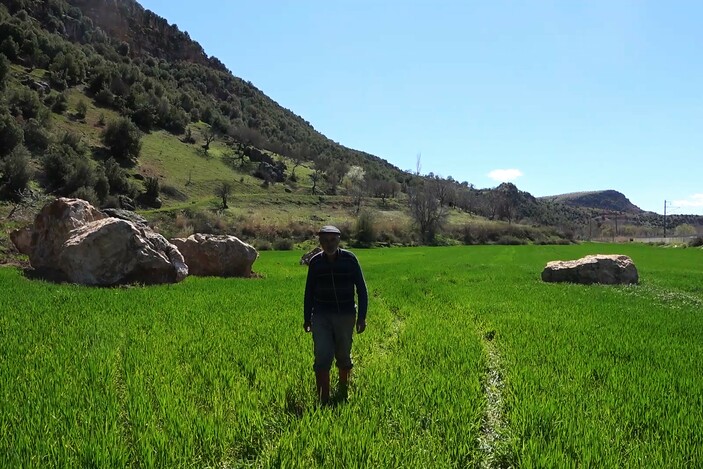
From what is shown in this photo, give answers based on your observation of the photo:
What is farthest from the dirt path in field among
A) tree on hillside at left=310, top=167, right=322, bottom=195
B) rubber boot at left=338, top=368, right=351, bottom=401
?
tree on hillside at left=310, top=167, right=322, bottom=195

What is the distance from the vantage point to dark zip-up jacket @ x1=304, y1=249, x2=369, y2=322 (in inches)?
246

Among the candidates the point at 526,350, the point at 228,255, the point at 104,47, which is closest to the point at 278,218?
the point at 228,255

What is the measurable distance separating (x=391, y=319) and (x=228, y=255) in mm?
12255

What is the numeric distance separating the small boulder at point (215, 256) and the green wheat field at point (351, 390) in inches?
377

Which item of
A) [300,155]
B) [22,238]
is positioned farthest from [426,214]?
[22,238]

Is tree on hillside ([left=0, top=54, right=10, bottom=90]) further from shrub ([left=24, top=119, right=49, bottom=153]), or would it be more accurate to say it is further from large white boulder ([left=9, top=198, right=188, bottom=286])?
large white boulder ([left=9, top=198, right=188, bottom=286])

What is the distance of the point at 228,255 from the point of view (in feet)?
73.8

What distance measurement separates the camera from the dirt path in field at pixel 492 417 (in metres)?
4.78

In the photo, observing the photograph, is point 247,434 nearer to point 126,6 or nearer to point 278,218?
point 278,218

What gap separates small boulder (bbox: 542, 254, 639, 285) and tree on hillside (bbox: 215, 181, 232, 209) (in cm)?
4888

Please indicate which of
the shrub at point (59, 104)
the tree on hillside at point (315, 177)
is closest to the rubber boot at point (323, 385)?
the shrub at point (59, 104)

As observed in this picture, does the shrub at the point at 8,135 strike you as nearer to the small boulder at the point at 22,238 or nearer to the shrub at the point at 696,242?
the small boulder at the point at 22,238

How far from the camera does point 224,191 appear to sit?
65125 mm

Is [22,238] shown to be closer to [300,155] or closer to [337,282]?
[337,282]
